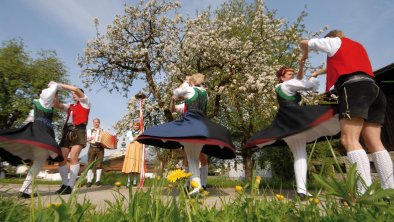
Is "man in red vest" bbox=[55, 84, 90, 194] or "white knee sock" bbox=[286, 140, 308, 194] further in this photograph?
"man in red vest" bbox=[55, 84, 90, 194]

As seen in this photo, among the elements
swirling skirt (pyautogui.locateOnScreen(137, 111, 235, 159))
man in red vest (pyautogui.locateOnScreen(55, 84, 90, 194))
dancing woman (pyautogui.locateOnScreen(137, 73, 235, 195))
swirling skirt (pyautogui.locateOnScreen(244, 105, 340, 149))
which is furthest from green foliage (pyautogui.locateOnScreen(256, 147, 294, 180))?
swirling skirt (pyautogui.locateOnScreen(244, 105, 340, 149))

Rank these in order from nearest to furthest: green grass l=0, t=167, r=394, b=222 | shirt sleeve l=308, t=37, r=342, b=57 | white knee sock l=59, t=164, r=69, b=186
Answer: green grass l=0, t=167, r=394, b=222 < shirt sleeve l=308, t=37, r=342, b=57 < white knee sock l=59, t=164, r=69, b=186

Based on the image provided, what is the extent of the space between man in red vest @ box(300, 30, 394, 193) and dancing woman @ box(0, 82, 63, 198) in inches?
167

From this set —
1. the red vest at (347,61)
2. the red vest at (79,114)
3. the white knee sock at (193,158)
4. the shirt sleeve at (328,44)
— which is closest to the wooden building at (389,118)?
the red vest at (347,61)

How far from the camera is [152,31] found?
44.6 ft

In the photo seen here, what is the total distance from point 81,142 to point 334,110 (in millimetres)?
4457

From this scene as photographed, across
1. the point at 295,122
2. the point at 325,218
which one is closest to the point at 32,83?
the point at 295,122

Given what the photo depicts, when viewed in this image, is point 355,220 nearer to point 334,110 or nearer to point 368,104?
point 368,104

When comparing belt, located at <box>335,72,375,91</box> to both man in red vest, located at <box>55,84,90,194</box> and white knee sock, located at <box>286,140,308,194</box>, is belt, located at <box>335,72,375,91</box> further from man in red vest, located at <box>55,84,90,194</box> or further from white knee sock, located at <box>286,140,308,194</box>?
man in red vest, located at <box>55,84,90,194</box>

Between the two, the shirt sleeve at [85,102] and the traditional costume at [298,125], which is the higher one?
the shirt sleeve at [85,102]

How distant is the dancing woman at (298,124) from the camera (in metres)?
3.85

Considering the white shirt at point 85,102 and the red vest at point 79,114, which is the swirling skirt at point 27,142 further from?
the white shirt at point 85,102

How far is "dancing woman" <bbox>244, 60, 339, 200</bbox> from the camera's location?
385cm

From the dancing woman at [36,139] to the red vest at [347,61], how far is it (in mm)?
4278
